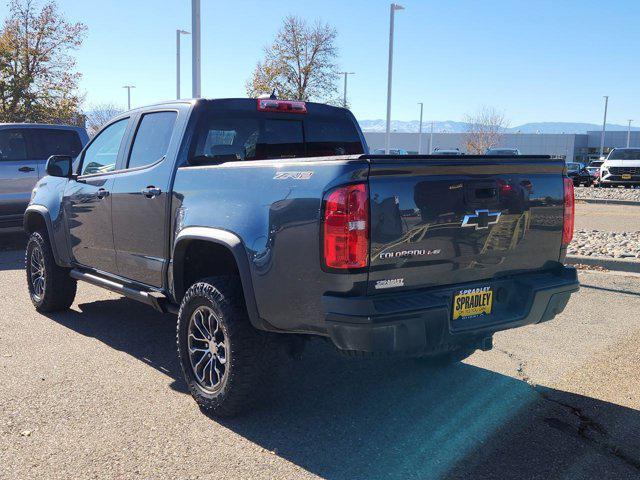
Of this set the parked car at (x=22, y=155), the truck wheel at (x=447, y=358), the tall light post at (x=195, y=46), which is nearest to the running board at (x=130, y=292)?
the truck wheel at (x=447, y=358)

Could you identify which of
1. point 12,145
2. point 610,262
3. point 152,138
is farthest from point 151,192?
point 12,145

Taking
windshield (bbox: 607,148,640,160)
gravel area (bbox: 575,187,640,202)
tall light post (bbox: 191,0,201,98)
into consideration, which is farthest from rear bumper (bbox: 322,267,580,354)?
windshield (bbox: 607,148,640,160)

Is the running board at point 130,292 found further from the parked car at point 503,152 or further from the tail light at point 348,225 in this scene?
the parked car at point 503,152

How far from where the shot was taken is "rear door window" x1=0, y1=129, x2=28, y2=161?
34.3 feet

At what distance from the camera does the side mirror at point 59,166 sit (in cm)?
572

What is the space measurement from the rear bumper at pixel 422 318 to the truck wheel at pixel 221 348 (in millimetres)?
697

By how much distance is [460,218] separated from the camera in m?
3.51

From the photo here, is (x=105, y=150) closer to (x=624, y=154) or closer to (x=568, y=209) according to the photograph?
(x=568, y=209)

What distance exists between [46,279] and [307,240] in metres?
3.95

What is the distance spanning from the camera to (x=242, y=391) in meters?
3.77

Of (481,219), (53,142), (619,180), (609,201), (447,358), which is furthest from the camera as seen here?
(619,180)

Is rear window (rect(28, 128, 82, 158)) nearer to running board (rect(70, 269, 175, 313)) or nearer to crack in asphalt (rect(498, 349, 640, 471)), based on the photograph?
running board (rect(70, 269, 175, 313))

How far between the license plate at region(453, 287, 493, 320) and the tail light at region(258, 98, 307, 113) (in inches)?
85.5

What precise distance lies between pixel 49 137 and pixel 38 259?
4.92 m
